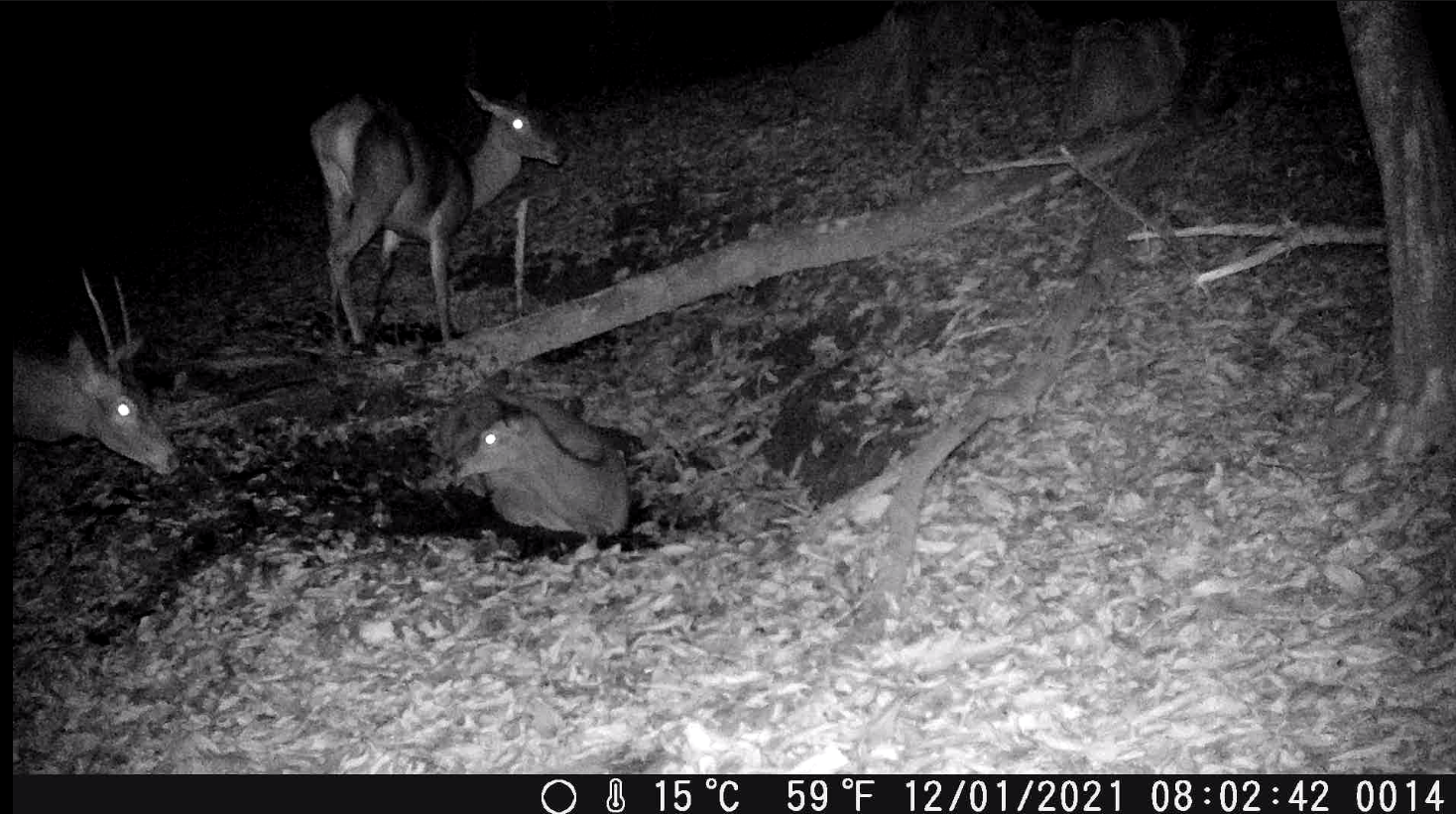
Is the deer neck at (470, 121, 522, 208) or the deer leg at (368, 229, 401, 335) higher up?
the deer neck at (470, 121, 522, 208)

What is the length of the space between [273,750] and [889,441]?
371 centimetres

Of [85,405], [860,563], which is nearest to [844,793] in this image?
[860,563]

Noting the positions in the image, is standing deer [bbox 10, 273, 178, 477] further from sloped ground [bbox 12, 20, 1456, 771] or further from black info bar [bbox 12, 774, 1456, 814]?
black info bar [bbox 12, 774, 1456, 814]

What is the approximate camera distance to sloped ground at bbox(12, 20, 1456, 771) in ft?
15.8

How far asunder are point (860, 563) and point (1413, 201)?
3.16 meters

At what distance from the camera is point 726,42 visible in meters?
16.6

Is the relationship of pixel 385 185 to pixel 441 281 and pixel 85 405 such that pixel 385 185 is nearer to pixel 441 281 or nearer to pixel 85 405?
pixel 441 281

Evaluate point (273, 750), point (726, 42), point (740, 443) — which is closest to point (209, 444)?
point (273, 750)

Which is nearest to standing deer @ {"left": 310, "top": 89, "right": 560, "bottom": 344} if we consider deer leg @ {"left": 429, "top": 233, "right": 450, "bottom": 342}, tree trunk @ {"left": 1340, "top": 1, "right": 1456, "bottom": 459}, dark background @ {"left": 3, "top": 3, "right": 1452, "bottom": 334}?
deer leg @ {"left": 429, "top": 233, "right": 450, "bottom": 342}

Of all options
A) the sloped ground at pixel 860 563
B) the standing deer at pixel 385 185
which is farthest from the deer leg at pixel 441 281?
the sloped ground at pixel 860 563

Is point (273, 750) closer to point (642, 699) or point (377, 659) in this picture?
point (377, 659)

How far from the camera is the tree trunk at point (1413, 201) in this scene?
5.57m

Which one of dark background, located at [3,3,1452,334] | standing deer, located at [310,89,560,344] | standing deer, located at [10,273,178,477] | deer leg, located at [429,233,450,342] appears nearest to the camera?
standing deer, located at [10,273,178,477]

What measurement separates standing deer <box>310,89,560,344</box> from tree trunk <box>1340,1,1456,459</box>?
5999 mm
